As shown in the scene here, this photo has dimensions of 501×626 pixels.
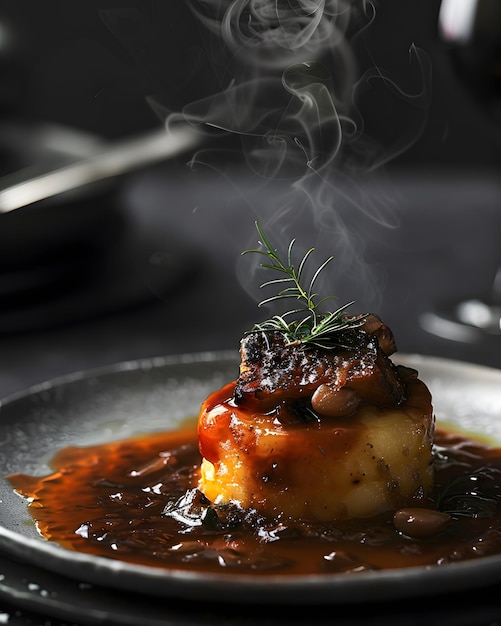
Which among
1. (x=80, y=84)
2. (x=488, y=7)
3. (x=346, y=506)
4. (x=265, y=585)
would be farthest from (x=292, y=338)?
(x=80, y=84)

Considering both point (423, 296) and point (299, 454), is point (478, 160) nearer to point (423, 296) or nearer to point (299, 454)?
point (423, 296)

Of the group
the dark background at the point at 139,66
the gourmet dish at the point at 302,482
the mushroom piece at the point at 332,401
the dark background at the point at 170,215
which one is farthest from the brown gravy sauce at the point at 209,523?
the dark background at the point at 139,66

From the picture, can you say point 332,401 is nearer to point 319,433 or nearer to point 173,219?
point 319,433

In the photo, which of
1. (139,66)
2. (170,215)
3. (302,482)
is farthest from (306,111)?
(139,66)

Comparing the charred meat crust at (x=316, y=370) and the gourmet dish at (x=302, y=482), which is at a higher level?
the charred meat crust at (x=316, y=370)

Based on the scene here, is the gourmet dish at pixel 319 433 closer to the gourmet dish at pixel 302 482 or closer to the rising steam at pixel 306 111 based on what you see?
the gourmet dish at pixel 302 482

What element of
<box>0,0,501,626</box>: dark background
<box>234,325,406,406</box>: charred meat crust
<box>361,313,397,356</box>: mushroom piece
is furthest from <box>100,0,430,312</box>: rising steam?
<box>234,325,406,406</box>: charred meat crust
